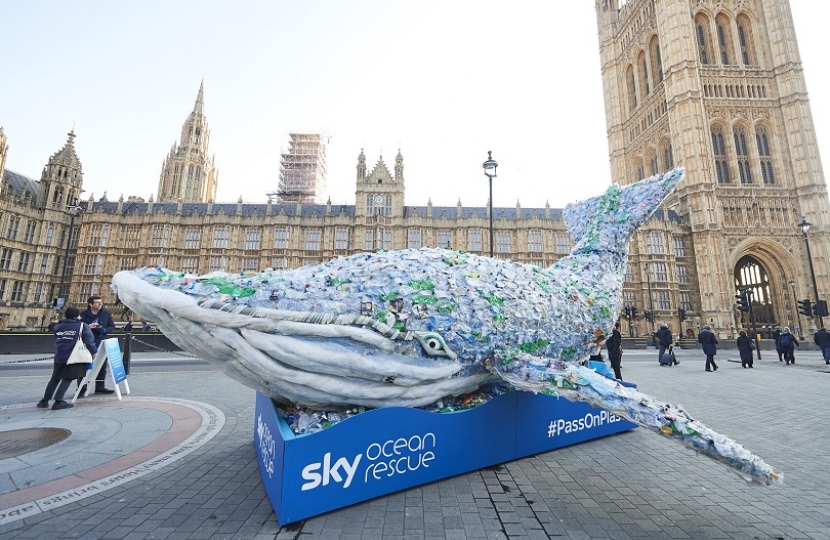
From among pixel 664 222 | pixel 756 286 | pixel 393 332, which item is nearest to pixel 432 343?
pixel 393 332

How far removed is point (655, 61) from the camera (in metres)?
46.2

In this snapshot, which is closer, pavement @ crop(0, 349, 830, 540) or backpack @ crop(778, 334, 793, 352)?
pavement @ crop(0, 349, 830, 540)

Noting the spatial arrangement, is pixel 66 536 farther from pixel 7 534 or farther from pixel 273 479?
pixel 273 479

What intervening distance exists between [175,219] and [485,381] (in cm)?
4079

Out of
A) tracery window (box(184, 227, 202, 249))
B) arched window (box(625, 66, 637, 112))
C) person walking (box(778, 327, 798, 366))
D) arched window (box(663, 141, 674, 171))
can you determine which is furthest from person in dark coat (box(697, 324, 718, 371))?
arched window (box(625, 66, 637, 112))

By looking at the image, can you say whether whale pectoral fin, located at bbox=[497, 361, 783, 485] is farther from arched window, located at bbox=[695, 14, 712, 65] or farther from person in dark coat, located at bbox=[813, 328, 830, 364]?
arched window, located at bbox=[695, 14, 712, 65]

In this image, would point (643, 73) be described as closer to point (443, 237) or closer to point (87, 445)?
point (443, 237)

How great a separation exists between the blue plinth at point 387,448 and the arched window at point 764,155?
166 ft

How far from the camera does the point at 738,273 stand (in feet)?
134

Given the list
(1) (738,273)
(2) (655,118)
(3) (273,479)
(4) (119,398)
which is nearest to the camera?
→ (3) (273,479)

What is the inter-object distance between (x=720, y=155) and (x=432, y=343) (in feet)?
166

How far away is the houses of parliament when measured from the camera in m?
35.1

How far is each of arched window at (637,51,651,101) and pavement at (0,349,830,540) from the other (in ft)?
174

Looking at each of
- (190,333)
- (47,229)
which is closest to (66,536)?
(190,333)
